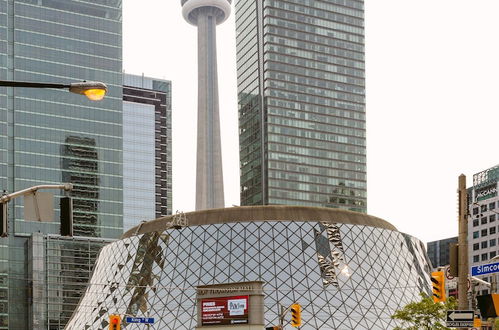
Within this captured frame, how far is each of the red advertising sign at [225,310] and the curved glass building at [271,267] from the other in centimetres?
1007

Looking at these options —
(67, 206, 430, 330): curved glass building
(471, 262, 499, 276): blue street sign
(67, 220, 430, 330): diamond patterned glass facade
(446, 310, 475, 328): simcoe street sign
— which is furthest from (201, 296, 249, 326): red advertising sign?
(471, 262, 499, 276): blue street sign

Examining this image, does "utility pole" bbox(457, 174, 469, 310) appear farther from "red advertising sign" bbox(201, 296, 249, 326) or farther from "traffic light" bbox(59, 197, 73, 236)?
"red advertising sign" bbox(201, 296, 249, 326)

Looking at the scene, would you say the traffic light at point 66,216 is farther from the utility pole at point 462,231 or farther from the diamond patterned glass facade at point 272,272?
the diamond patterned glass facade at point 272,272

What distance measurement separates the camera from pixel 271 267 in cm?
9981

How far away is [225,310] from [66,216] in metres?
62.7

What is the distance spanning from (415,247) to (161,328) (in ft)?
127

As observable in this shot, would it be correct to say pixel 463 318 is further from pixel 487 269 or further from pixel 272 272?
pixel 272 272

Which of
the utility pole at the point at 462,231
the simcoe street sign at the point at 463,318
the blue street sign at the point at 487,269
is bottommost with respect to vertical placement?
the simcoe street sign at the point at 463,318

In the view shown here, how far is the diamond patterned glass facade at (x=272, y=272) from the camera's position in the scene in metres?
95.6

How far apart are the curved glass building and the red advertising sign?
10066 millimetres

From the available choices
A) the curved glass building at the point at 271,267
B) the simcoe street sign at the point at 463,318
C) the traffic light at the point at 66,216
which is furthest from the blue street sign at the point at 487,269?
the curved glass building at the point at 271,267

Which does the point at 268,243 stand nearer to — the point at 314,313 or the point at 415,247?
the point at 314,313

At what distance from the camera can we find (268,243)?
338 feet

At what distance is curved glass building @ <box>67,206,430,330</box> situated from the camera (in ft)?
314
